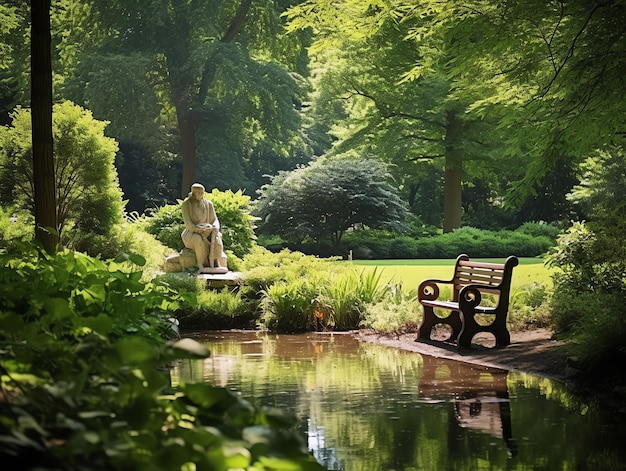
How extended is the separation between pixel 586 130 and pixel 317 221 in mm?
21485

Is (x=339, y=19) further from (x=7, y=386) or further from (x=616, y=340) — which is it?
(x=7, y=386)

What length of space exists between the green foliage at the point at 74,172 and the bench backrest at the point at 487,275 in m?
8.82

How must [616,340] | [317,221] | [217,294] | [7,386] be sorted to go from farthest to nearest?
1. [317,221]
2. [217,294]
3. [616,340]
4. [7,386]

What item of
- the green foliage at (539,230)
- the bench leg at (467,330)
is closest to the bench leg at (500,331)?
the bench leg at (467,330)

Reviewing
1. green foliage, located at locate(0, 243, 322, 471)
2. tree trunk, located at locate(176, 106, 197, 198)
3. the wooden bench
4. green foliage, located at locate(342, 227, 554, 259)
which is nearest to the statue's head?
the wooden bench

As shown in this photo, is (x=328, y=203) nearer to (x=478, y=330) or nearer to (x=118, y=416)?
(x=478, y=330)

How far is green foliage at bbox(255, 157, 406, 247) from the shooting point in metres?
33.7

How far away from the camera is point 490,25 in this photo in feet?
41.4

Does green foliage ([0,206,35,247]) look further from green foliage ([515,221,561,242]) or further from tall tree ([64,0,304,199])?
green foliage ([515,221,561,242])

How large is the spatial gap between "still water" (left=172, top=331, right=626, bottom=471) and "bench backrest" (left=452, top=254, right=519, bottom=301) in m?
1.39

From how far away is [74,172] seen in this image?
2027 cm

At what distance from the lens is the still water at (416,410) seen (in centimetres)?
651

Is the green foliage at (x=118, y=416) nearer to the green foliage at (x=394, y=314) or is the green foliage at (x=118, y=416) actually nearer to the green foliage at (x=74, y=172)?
the green foliage at (x=394, y=314)

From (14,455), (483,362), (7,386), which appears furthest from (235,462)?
(483,362)
